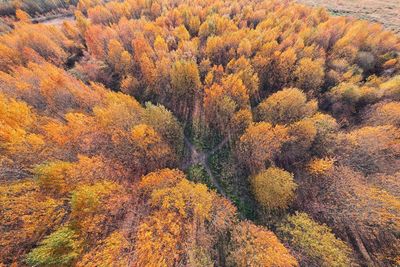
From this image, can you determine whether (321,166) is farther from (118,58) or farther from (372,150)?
(118,58)

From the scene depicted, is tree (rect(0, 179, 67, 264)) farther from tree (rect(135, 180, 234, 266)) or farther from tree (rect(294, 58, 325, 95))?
tree (rect(294, 58, 325, 95))

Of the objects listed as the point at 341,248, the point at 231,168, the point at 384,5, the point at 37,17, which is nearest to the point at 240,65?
the point at 231,168

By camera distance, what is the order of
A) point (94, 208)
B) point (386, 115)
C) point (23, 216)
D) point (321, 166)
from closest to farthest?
point (23, 216) < point (94, 208) < point (321, 166) < point (386, 115)

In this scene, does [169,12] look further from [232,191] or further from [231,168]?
[232,191]

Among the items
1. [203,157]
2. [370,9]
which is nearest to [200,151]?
[203,157]

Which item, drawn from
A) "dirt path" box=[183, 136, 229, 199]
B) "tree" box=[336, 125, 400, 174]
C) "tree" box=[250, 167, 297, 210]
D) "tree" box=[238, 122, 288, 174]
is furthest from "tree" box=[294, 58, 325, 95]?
"tree" box=[250, 167, 297, 210]

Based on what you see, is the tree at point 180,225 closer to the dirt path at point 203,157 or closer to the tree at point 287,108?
the dirt path at point 203,157
